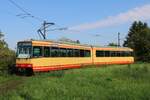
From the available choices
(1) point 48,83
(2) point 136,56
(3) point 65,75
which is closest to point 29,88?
(1) point 48,83

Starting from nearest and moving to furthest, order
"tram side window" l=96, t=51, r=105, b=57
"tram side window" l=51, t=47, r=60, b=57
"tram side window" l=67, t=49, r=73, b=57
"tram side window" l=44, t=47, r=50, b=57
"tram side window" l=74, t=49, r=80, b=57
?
"tram side window" l=44, t=47, r=50, b=57 → "tram side window" l=51, t=47, r=60, b=57 → "tram side window" l=67, t=49, r=73, b=57 → "tram side window" l=74, t=49, r=80, b=57 → "tram side window" l=96, t=51, r=105, b=57

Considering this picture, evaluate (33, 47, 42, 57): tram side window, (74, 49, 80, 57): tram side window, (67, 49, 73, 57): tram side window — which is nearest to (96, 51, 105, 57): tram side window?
(74, 49, 80, 57): tram side window

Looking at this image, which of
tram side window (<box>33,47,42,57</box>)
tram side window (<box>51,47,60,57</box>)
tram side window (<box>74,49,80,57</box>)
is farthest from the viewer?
tram side window (<box>74,49,80,57</box>)

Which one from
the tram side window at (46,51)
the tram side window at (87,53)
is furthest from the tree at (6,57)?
the tram side window at (87,53)

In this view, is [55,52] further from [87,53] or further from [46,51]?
[87,53]

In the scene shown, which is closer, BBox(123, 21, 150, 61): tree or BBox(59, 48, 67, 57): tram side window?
BBox(59, 48, 67, 57): tram side window

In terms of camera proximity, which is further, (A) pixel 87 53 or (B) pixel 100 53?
(B) pixel 100 53

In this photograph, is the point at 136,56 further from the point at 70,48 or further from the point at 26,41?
the point at 26,41

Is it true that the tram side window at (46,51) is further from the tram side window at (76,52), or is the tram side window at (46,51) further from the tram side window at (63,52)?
the tram side window at (76,52)

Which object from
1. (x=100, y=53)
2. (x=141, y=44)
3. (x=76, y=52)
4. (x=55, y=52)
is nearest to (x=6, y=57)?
(x=55, y=52)

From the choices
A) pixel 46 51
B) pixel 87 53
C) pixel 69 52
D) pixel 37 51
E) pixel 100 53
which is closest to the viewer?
pixel 37 51

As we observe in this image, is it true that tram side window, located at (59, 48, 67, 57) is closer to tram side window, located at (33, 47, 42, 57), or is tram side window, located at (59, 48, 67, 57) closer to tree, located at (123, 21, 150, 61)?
tram side window, located at (33, 47, 42, 57)

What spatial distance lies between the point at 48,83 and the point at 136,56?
Answer: 2491 inches

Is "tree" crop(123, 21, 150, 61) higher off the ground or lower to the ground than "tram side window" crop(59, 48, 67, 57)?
higher
